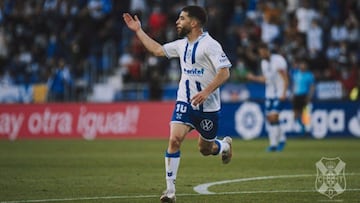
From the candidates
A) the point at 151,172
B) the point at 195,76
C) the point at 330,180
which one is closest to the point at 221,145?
the point at 330,180

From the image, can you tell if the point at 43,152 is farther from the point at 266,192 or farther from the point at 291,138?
the point at 266,192

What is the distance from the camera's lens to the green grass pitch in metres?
11.6

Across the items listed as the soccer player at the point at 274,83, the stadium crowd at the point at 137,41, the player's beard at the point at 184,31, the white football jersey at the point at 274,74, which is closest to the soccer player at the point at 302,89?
the stadium crowd at the point at 137,41

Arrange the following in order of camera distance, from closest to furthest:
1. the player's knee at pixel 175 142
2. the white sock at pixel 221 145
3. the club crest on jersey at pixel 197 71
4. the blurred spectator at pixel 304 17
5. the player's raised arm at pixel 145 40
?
the player's knee at pixel 175 142 < the club crest on jersey at pixel 197 71 < the player's raised arm at pixel 145 40 < the white sock at pixel 221 145 < the blurred spectator at pixel 304 17

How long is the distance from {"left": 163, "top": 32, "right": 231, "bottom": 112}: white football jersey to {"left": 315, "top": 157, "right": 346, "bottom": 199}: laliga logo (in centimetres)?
189

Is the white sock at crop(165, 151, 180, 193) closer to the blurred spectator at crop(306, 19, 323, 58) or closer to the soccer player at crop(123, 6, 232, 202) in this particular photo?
the soccer player at crop(123, 6, 232, 202)

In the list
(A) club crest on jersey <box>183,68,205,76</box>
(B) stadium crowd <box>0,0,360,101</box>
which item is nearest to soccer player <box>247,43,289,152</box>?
(B) stadium crowd <box>0,0,360,101</box>

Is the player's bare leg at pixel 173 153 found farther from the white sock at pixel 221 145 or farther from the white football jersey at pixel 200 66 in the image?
the white sock at pixel 221 145

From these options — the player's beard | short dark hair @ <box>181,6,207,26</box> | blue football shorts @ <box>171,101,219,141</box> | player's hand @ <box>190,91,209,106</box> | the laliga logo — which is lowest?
the laliga logo

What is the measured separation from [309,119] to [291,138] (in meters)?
0.84

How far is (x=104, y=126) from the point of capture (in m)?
30.0

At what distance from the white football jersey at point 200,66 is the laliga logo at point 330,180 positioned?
1.89m

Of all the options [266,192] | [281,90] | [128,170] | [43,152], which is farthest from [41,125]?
[266,192]

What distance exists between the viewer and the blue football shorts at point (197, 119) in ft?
38.2
